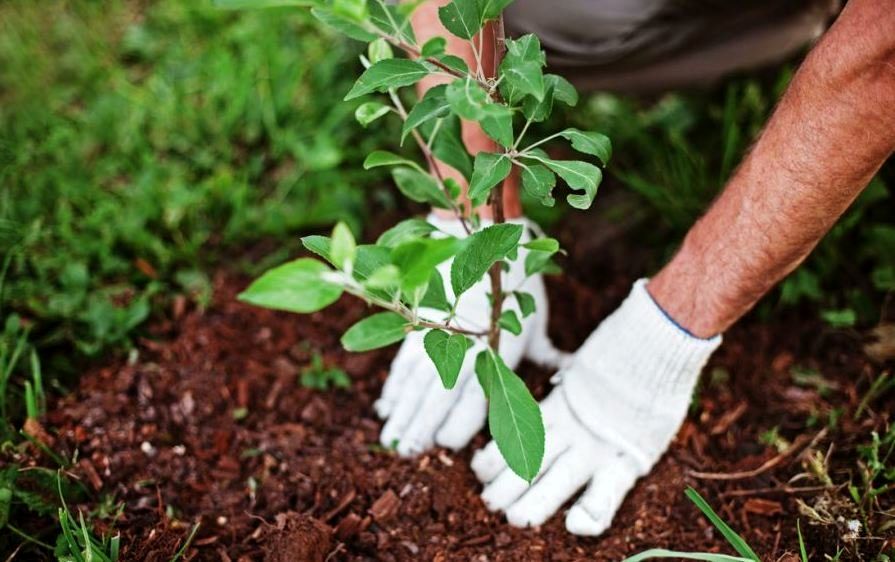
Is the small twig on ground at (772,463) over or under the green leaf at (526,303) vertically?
under

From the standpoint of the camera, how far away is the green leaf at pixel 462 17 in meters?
1.03

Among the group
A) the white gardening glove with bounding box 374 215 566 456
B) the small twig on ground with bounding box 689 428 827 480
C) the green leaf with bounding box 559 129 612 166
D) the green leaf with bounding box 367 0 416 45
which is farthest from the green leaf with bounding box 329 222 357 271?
the small twig on ground with bounding box 689 428 827 480

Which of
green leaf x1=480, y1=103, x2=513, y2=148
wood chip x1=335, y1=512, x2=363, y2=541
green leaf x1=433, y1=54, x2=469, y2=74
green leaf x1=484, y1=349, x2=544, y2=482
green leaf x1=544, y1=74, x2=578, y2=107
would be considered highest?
green leaf x1=433, y1=54, x2=469, y2=74

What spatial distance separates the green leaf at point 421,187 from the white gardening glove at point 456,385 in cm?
27

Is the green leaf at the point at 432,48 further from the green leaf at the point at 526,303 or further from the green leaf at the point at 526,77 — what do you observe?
the green leaf at the point at 526,303

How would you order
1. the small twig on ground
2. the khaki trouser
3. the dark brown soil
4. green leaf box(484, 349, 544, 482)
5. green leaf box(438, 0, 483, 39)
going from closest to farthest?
green leaf box(438, 0, 483, 39) < green leaf box(484, 349, 544, 482) < the dark brown soil < the small twig on ground < the khaki trouser

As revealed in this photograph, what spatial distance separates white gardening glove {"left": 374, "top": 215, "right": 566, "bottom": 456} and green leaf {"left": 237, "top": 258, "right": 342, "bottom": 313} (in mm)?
680

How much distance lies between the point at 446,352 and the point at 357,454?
1.92 feet

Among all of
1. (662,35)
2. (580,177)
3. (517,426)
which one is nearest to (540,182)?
(580,177)

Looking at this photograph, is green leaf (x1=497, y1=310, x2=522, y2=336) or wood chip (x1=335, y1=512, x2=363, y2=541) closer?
green leaf (x1=497, y1=310, x2=522, y2=336)

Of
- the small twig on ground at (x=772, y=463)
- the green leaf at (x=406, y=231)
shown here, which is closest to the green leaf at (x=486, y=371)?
the green leaf at (x=406, y=231)

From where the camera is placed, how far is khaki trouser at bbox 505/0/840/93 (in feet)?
6.03

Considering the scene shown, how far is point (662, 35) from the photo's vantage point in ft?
6.23

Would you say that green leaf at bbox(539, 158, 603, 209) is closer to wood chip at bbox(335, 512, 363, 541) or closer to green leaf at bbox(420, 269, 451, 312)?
green leaf at bbox(420, 269, 451, 312)
